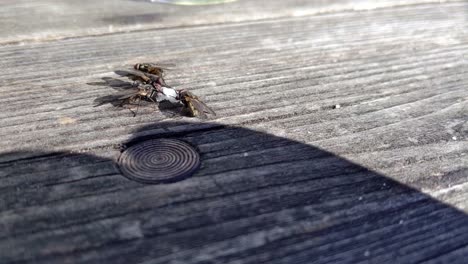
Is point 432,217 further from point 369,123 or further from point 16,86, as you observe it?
point 16,86

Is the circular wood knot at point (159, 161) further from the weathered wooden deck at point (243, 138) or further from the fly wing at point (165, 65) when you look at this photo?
the fly wing at point (165, 65)

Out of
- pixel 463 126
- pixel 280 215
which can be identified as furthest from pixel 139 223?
pixel 463 126

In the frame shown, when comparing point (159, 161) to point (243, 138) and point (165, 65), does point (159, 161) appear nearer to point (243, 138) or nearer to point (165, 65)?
point (243, 138)

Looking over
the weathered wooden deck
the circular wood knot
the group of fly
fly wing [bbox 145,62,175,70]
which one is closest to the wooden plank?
the weathered wooden deck

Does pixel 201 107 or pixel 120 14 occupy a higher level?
pixel 120 14

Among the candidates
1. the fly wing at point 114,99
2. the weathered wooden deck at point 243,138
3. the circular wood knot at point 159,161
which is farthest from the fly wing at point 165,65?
the circular wood knot at point 159,161

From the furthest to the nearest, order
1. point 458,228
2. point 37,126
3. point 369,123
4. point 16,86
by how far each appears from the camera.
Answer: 1. point 16,86
2. point 369,123
3. point 37,126
4. point 458,228

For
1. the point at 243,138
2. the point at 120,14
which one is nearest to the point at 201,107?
the point at 243,138
